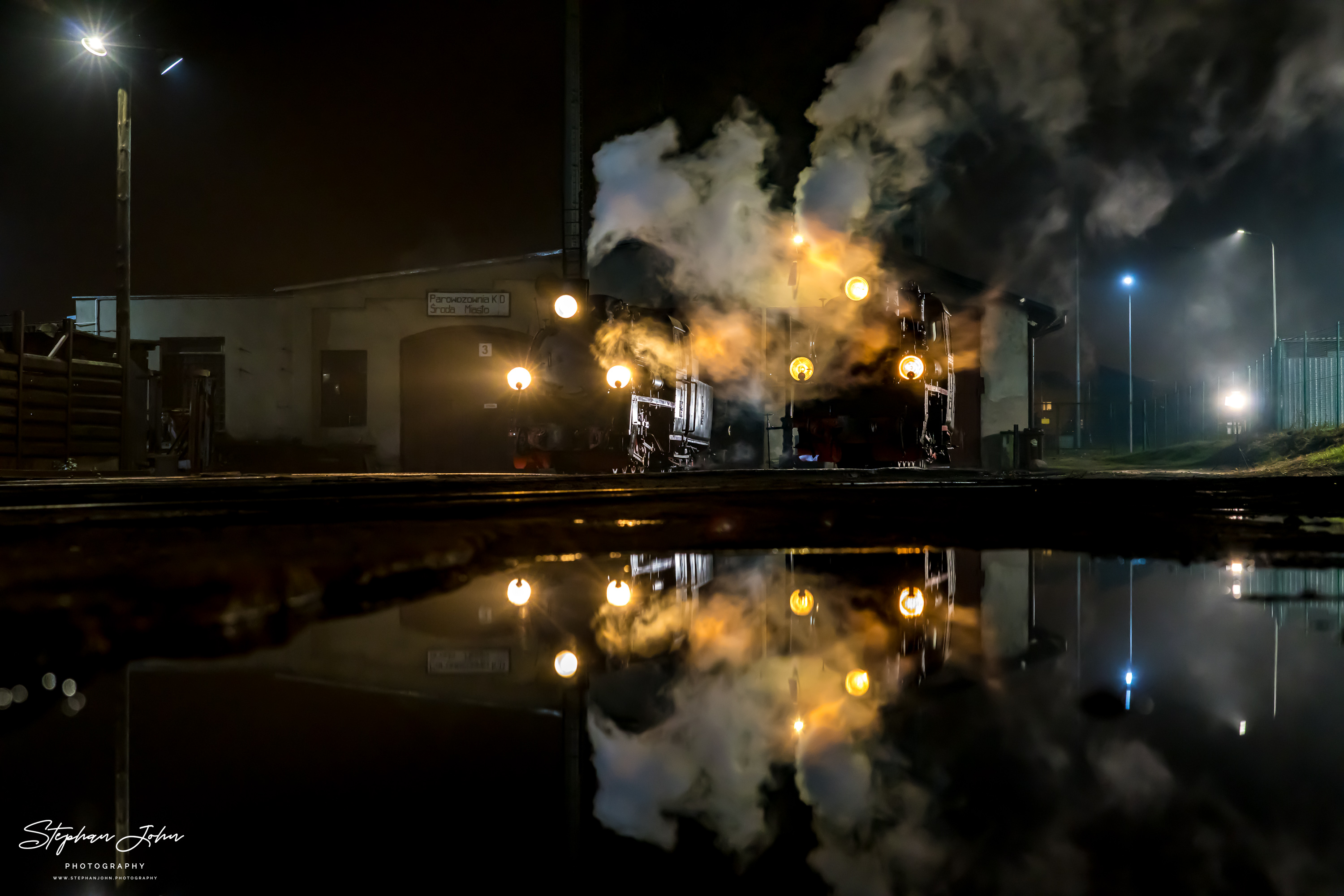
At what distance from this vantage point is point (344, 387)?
24.9m

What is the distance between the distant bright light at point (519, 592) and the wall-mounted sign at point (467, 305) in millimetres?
21269

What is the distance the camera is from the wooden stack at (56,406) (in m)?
18.3

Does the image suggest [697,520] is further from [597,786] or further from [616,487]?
[597,786]

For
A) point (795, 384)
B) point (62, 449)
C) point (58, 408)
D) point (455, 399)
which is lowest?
point (62, 449)

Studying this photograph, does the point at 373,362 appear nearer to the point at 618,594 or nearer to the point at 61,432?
the point at 61,432

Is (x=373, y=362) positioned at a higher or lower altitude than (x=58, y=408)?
higher

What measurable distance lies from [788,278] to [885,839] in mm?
20343

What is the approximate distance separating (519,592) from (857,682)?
182cm

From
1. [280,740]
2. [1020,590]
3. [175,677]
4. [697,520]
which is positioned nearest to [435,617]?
[175,677]

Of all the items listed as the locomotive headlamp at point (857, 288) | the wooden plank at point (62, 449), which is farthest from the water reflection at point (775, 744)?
the wooden plank at point (62, 449)

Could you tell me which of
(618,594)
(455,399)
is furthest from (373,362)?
(618,594)

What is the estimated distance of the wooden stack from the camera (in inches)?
719

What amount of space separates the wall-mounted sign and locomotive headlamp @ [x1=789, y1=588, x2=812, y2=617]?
2181 cm

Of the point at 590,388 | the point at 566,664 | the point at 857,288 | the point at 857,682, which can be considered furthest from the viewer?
the point at 590,388
